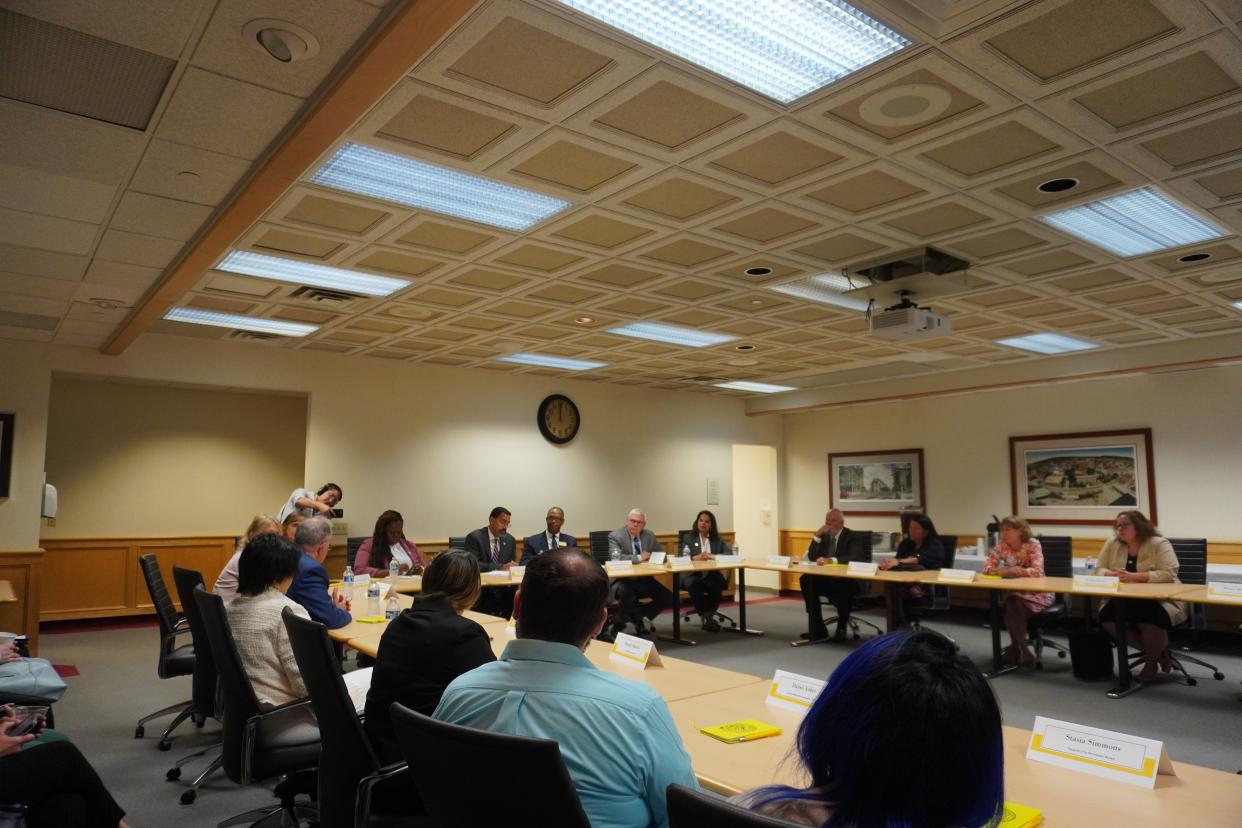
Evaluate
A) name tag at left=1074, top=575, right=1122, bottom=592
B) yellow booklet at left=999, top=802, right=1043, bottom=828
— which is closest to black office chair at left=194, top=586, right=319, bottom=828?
yellow booklet at left=999, top=802, right=1043, bottom=828

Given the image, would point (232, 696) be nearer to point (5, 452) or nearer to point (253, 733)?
point (253, 733)

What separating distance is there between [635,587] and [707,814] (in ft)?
22.3

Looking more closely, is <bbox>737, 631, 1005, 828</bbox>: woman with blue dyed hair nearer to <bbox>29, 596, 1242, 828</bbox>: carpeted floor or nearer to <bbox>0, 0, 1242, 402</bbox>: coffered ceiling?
<bbox>0, 0, 1242, 402</bbox>: coffered ceiling

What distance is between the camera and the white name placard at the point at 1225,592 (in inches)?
182

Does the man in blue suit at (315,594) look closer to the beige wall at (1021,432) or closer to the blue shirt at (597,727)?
the blue shirt at (597,727)

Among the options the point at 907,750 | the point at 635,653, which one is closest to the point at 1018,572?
the point at 635,653

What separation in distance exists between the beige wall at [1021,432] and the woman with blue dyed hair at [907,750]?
28.6 ft

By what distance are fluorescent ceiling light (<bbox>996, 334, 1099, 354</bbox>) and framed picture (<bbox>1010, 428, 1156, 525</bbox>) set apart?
1.25 metres

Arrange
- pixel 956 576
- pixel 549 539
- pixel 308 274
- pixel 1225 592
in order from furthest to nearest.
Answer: pixel 549 539 → pixel 956 576 → pixel 308 274 → pixel 1225 592

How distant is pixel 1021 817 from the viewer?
153 centimetres

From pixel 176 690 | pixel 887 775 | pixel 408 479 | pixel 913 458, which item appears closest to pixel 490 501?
pixel 408 479

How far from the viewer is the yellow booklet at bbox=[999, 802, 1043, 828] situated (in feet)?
4.94

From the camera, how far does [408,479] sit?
8.48 meters

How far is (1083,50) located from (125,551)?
8.79m
